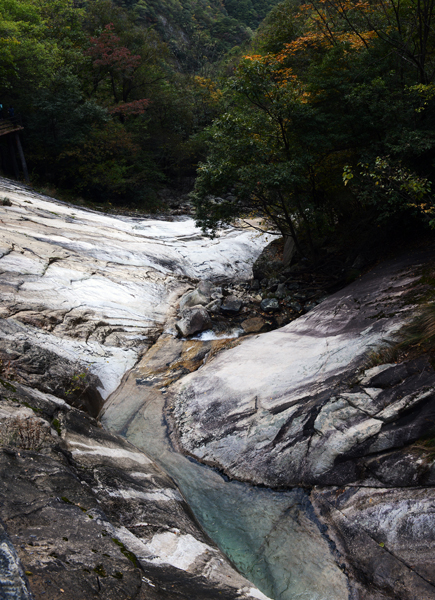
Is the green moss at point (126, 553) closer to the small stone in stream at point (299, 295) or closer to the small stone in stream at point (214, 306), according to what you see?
the small stone in stream at point (214, 306)

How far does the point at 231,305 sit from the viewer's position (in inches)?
452

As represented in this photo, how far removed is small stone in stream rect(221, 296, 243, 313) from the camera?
11.4 meters

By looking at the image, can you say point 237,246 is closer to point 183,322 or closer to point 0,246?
point 183,322

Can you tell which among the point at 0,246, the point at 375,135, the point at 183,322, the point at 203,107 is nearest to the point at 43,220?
the point at 0,246

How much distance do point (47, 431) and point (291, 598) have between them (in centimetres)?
341

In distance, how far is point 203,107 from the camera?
1145 inches

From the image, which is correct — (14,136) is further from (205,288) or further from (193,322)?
(193,322)

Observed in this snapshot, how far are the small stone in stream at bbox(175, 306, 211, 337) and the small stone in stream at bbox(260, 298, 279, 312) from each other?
1.93 metres

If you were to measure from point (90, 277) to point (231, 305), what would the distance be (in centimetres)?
409

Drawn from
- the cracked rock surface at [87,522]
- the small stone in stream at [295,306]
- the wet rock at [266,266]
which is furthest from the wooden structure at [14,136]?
the cracked rock surface at [87,522]

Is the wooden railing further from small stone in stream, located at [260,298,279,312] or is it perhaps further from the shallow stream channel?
the shallow stream channel

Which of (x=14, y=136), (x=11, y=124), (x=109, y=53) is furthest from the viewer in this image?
(x=109, y=53)

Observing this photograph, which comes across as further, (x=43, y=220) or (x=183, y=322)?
(x=43, y=220)

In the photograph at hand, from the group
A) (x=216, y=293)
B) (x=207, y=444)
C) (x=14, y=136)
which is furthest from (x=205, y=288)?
(x=14, y=136)
